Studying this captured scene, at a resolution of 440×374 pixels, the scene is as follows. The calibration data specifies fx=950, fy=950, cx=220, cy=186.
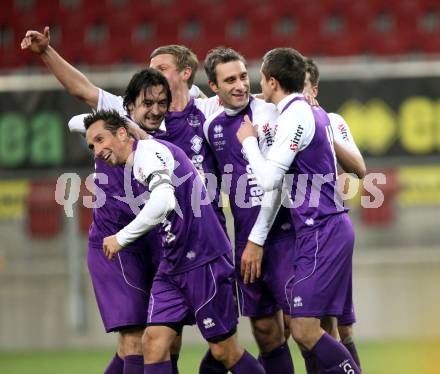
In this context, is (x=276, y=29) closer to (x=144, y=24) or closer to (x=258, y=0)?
(x=258, y=0)

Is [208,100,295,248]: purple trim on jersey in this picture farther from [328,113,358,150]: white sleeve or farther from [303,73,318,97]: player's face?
[328,113,358,150]: white sleeve

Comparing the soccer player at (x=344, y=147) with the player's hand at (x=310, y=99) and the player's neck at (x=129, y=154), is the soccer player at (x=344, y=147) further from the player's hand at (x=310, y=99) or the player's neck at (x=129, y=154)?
the player's neck at (x=129, y=154)

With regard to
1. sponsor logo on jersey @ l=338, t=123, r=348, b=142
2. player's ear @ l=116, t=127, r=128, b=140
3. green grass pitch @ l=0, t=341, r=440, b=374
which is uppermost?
sponsor logo on jersey @ l=338, t=123, r=348, b=142

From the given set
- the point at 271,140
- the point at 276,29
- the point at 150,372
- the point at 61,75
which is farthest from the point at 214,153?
the point at 276,29

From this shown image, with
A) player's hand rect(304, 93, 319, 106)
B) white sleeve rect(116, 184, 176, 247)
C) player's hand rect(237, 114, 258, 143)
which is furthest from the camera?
player's hand rect(304, 93, 319, 106)

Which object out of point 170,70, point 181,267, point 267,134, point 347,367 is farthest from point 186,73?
point 347,367

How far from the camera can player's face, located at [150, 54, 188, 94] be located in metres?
5.52

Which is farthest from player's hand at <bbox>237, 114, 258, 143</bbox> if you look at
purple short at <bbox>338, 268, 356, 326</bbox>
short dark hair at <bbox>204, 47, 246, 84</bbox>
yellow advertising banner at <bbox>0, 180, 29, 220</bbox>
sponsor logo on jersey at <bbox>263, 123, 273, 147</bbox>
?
yellow advertising banner at <bbox>0, 180, 29, 220</bbox>

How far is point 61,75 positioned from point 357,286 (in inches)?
184

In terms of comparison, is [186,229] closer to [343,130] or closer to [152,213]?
[152,213]

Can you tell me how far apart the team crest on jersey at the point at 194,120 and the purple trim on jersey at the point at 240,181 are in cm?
14

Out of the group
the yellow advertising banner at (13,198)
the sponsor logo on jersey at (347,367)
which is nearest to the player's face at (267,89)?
the sponsor logo on jersey at (347,367)

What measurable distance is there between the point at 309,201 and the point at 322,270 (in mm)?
359

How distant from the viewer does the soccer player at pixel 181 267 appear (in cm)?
476
